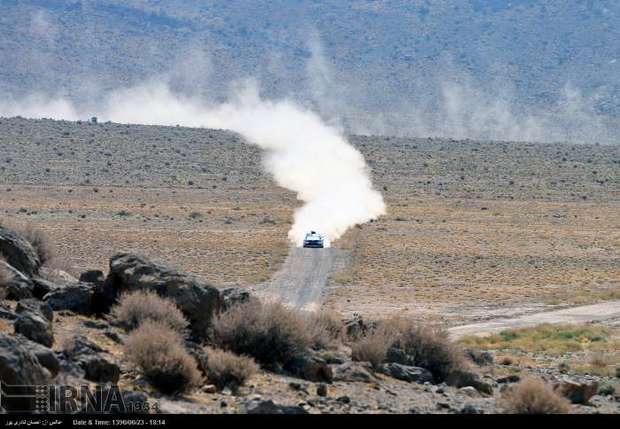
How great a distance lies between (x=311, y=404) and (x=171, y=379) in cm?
244

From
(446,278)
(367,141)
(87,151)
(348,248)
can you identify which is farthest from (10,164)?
(446,278)

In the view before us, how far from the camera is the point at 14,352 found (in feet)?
54.1

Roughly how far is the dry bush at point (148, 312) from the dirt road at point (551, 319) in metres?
18.3

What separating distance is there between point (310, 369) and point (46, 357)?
6.34 meters

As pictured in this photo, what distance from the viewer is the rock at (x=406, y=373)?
24.1 meters

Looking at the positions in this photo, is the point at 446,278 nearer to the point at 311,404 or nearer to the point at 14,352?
the point at 311,404

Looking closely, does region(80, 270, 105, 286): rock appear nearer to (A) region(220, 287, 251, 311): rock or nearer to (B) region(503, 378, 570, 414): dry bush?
(A) region(220, 287, 251, 311): rock

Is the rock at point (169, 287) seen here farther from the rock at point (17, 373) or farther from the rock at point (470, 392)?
the rock at point (17, 373)

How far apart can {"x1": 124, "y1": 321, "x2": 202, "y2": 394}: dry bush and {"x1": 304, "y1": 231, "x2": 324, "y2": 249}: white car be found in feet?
154

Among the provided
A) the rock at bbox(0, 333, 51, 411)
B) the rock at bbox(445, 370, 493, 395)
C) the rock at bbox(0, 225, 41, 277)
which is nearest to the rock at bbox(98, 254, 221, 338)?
the rock at bbox(0, 225, 41, 277)

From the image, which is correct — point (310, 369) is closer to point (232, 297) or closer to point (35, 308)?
point (232, 297)

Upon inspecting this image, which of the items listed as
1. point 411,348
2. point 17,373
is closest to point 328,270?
point 411,348

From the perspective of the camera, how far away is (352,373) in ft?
75.3

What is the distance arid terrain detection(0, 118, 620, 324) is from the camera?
56.3 m
